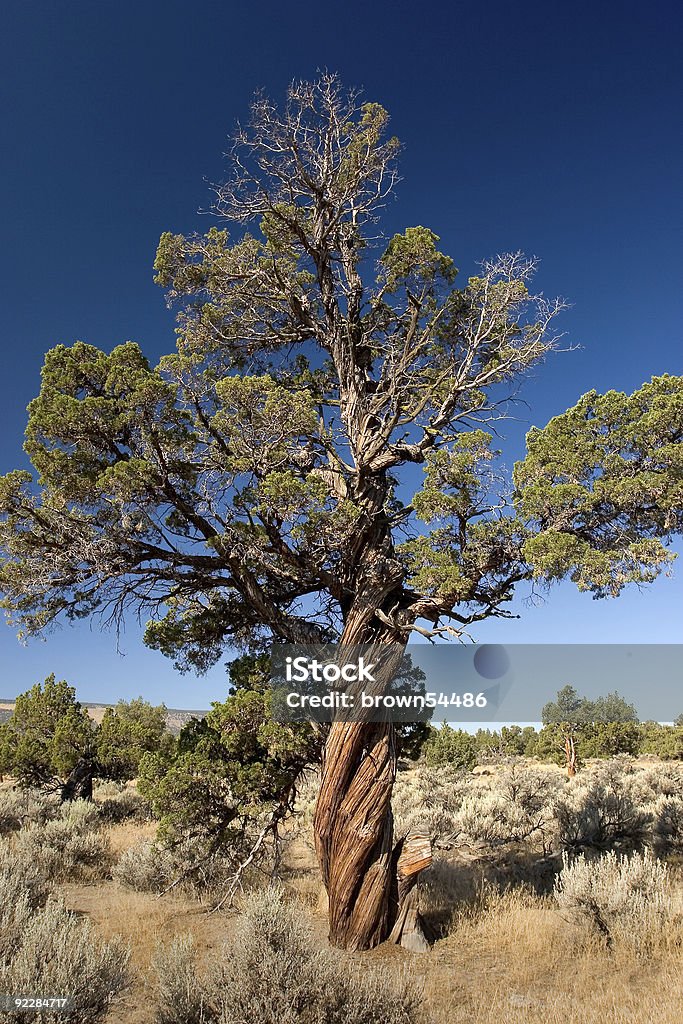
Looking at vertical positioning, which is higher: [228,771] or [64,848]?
[228,771]

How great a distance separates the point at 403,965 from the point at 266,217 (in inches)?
428

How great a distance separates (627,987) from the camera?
564 cm

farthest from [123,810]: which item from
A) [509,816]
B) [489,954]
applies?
[489,954]

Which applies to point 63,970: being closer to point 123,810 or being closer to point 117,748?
point 117,748

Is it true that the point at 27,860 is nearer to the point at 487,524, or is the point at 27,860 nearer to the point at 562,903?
the point at 562,903

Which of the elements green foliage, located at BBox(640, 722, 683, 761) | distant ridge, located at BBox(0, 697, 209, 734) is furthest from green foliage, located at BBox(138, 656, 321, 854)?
green foliage, located at BBox(640, 722, 683, 761)

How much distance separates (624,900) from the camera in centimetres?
702

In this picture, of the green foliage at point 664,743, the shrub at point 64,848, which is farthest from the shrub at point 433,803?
the green foliage at point 664,743

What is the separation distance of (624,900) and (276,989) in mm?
4868

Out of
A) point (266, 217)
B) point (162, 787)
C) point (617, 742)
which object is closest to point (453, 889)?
point (162, 787)

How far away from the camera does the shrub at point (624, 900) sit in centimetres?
675

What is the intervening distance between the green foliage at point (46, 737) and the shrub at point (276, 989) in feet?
46.9

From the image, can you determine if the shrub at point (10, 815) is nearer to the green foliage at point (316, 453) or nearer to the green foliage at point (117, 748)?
the green foliage at point (117, 748)

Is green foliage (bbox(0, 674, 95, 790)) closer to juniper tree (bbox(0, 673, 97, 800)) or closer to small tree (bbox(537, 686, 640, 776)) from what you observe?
juniper tree (bbox(0, 673, 97, 800))
